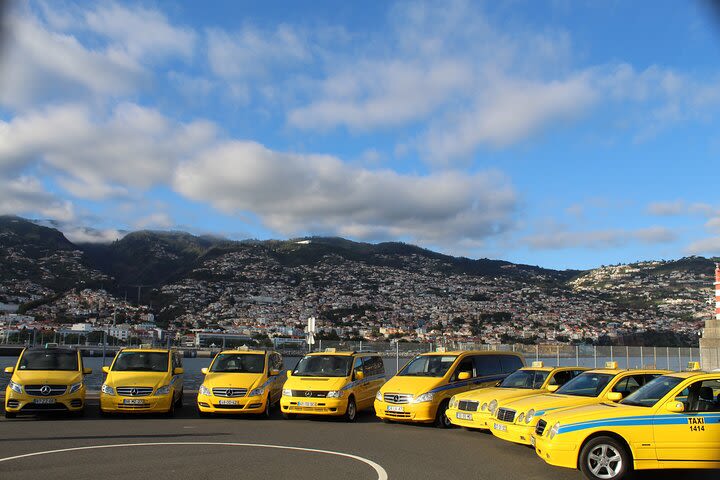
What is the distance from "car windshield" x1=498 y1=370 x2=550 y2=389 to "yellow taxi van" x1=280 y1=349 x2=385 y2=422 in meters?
3.76

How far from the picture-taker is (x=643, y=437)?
873 cm

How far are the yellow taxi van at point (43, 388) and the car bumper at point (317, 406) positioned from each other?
5.00 meters

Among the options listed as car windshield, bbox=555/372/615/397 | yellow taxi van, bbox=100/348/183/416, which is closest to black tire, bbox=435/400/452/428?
car windshield, bbox=555/372/615/397

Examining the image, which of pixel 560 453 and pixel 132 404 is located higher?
pixel 560 453

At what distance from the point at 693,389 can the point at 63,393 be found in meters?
13.1

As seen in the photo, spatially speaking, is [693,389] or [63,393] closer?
[693,389]

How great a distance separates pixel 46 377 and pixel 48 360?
110 cm

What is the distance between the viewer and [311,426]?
1469cm

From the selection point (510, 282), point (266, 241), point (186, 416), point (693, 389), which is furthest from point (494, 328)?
point (693, 389)

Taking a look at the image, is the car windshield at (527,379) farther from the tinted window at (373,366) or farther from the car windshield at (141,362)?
the car windshield at (141,362)

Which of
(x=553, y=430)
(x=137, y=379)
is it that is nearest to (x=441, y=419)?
(x=553, y=430)

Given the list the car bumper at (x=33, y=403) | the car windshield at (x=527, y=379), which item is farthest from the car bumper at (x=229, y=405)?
the car windshield at (x=527, y=379)

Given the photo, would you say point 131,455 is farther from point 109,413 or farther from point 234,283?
point 234,283

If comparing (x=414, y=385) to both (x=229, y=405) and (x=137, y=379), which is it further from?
(x=137, y=379)
